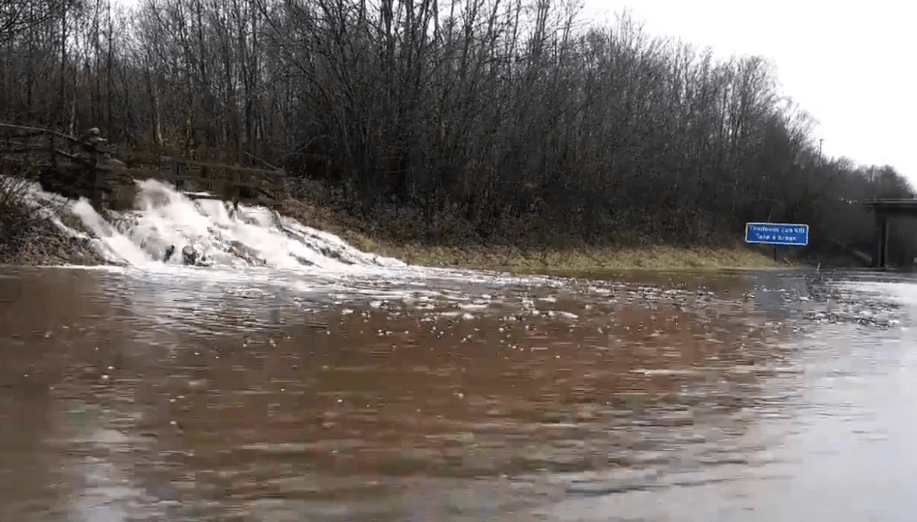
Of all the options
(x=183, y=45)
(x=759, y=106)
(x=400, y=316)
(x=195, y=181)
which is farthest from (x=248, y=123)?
(x=759, y=106)

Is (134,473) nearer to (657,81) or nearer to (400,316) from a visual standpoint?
(400,316)

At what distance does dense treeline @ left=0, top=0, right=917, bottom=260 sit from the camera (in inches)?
1353

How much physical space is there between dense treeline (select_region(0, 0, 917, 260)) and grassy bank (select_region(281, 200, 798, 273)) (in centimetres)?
128

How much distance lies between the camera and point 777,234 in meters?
57.8

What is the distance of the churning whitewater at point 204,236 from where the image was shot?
799 inches

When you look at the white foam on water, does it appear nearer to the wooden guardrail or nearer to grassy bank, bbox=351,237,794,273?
the wooden guardrail

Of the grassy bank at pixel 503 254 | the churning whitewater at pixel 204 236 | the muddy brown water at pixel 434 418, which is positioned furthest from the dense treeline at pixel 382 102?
the muddy brown water at pixel 434 418

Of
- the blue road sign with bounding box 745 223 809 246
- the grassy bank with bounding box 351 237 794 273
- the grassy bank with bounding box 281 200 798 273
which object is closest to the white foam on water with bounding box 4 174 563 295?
the grassy bank with bounding box 281 200 798 273

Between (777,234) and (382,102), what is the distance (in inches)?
1394

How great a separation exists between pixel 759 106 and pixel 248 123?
2054 inches

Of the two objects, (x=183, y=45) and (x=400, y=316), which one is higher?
(x=183, y=45)

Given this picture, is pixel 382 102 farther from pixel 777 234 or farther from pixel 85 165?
pixel 777 234

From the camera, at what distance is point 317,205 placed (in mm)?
31797

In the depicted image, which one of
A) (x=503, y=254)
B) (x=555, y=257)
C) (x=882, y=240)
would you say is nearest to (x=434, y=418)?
(x=503, y=254)
